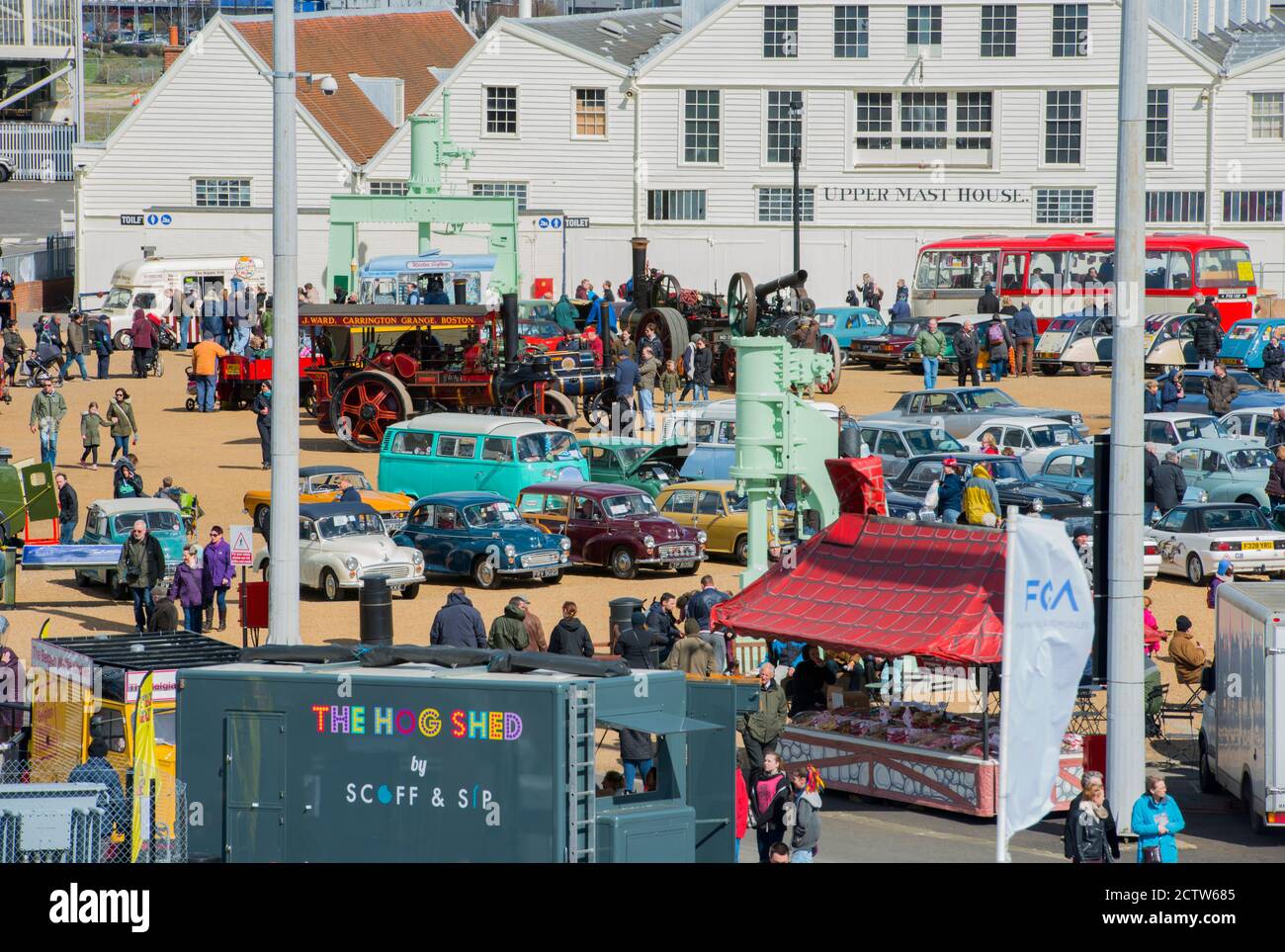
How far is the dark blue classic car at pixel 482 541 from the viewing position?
27.9 m

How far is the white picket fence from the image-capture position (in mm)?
75500

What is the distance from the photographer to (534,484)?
31.2 meters

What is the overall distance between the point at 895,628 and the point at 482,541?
10.7 metres

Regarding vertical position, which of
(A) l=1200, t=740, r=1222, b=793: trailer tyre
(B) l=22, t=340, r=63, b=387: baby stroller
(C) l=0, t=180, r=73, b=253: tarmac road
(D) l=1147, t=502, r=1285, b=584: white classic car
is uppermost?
(C) l=0, t=180, r=73, b=253: tarmac road

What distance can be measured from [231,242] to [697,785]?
47.8 meters

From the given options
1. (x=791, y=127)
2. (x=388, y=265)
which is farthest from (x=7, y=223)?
(x=388, y=265)

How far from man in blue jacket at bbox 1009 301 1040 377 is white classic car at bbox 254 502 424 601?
22248 mm

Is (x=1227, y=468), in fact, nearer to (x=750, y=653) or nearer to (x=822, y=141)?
(x=750, y=653)

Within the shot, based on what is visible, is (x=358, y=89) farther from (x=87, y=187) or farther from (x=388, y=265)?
(x=388, y=265)

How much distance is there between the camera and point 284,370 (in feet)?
57.9

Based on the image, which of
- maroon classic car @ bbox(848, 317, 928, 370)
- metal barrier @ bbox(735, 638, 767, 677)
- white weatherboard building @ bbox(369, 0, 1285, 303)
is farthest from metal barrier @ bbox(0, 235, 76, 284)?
metal barrier @ bbox(735, 638, 767, 677)

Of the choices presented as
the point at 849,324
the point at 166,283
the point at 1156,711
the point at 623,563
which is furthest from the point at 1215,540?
the point at 166,283

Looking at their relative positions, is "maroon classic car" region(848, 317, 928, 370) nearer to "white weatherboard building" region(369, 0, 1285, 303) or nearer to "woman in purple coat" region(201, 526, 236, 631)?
"white weatherboard building" region(369, 0, 1285, 303)

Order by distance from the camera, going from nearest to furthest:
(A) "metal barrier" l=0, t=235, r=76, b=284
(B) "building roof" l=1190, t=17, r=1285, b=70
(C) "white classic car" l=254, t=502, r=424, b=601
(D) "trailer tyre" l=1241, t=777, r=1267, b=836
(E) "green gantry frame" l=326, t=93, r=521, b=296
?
1. (D) "trailer tyre" l=1241, t=777, r=1267, b=836
2. (C) "white classic car" l=254, t=502, r=424, b=601
3. (E) "green gantry frame" l=326, t=93, r=521, b=296
4. (B) "building roof" l=1190, t=17, r=1285, b=70
5. (A) "metal barrier" l=0, t=235, r=76, b=284
